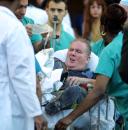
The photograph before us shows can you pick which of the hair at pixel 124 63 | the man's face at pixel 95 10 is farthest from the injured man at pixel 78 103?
the man's face at pixel 95 10

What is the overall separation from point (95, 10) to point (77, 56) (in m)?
1.73

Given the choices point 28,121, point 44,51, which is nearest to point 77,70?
point 44,51

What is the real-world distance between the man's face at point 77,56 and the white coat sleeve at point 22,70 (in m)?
1.65

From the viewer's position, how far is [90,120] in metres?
4.76

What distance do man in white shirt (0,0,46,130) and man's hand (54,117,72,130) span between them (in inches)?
21.8

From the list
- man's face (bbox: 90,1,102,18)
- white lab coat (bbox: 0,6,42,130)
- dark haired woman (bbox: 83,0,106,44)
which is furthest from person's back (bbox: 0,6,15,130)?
man's face (bbox: 90,1,102,18)

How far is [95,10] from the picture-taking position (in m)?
7.31

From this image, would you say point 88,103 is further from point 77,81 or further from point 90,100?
point 77,81

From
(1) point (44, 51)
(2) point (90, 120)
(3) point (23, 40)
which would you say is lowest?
(2) point (90, 120)

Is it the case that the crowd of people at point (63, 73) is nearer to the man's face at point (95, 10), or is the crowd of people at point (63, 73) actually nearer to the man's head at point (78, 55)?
the man's head at point (78, 55)

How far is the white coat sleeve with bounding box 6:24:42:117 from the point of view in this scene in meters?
3.90

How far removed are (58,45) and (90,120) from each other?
1.74 meters

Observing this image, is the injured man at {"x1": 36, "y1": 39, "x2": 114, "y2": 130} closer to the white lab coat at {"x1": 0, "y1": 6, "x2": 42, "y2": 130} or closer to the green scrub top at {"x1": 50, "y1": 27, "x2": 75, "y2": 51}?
the white lab coat at {"x1": 0, "y1": 6, "x2": 42, "y2": 130}

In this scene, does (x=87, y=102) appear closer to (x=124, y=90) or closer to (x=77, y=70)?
(x=124, y=90)
